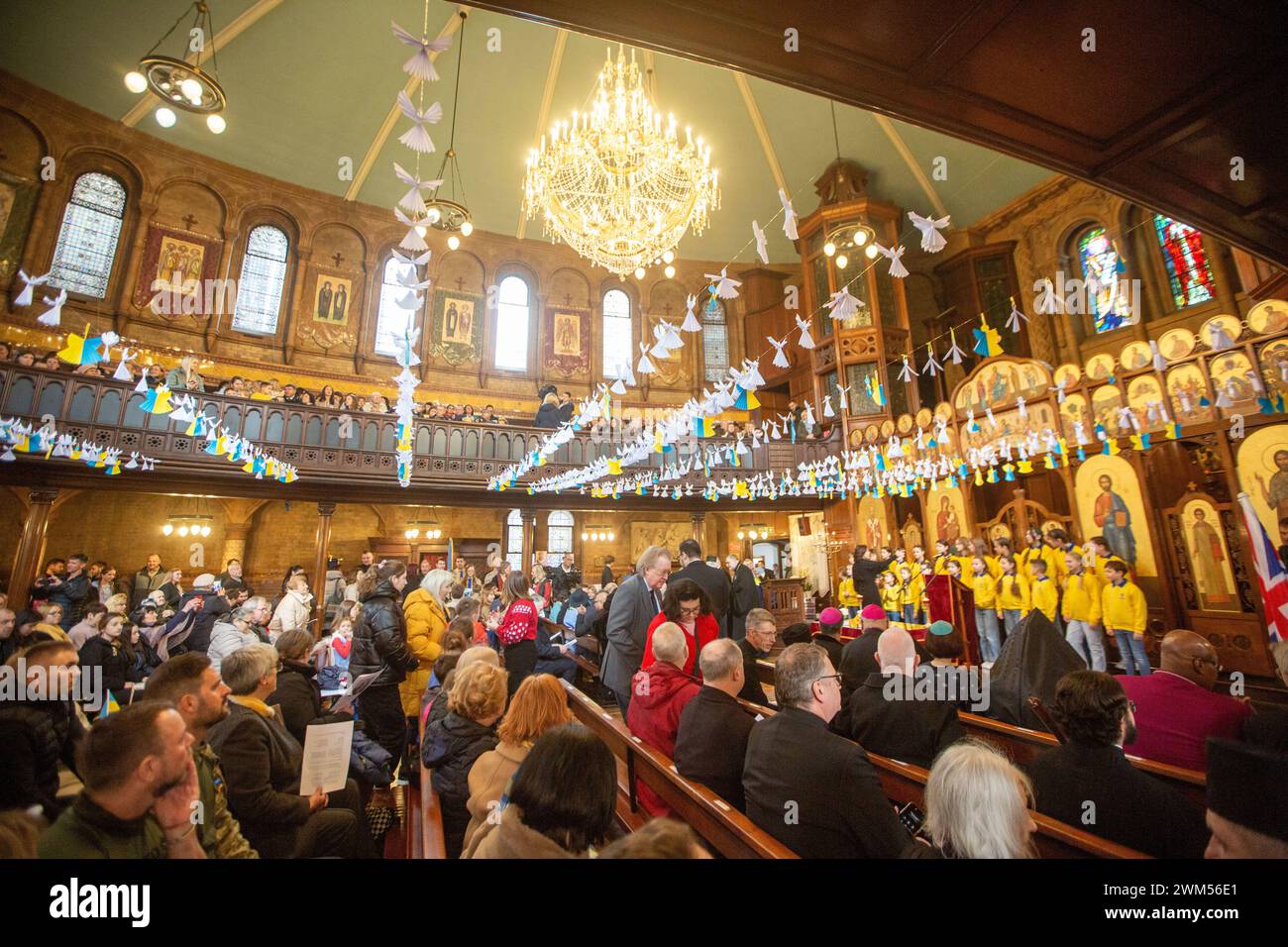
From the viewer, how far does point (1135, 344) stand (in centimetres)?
873

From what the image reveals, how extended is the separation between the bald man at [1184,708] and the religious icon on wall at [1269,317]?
7.62 meters

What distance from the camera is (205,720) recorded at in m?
2.19

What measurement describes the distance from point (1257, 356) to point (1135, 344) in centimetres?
148

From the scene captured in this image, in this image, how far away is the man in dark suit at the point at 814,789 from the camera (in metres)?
1.78

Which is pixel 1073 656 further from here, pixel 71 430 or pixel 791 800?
pixel 71 430

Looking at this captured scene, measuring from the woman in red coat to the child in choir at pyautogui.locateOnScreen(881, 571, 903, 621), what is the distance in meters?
7.52

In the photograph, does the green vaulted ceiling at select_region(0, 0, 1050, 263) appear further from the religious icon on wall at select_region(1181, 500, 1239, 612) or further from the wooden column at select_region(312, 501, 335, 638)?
the religious icon on wall at select_region(1181, 500, 1239, 612)

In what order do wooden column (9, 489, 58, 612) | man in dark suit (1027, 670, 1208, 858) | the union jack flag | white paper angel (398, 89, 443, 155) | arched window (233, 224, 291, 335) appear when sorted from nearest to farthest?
man in dark suit (1027, 670, 1208, 858)
white paper angel (398, 89, 443, 155)
the union jack flag
wooden column (9, 489, 58, 612)
arched window (233, 224, 291, 335)

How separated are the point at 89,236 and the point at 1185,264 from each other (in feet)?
78.9

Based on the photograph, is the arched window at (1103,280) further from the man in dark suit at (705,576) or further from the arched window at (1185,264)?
the man in dark suit at (705,576)

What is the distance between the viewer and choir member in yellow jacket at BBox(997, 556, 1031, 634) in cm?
761

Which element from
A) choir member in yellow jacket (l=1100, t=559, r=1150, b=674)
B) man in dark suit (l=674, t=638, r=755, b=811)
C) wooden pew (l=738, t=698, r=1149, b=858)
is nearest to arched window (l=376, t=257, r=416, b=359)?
man in dark suit (l=674, t=638, r=755, b=811)

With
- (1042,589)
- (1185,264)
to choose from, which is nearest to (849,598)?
(1042,589)
